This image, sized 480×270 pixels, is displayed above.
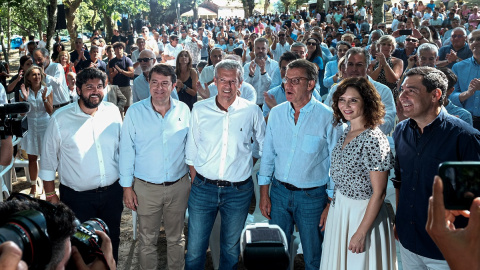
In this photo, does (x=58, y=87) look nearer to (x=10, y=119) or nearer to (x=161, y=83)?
(x=161, y=83)

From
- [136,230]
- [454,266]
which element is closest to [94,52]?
[136,230]

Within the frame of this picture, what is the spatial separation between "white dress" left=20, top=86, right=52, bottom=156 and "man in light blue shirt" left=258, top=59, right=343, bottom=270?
11.9 ft

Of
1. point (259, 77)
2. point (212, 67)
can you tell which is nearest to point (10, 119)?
point (259, 77)

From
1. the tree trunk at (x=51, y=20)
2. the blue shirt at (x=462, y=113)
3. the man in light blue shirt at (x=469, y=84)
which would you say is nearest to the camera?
the blue shirt at (x=462, y=113)

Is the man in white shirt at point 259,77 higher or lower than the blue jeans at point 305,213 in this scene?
higher

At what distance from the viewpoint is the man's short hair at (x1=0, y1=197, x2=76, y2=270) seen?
174 cm

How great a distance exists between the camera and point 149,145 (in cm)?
383

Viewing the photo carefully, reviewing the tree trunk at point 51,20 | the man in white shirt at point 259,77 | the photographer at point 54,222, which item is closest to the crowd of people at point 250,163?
the photographer at point 54,222

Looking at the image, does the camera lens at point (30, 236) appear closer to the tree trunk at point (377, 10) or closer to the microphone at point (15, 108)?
the microphone at point (15, 108)

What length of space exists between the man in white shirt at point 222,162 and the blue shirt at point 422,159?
1.20m

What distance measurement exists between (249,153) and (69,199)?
4.91 ft

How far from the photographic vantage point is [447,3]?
101ft

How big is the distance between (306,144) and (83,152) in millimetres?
1754

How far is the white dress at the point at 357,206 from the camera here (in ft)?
10.0
